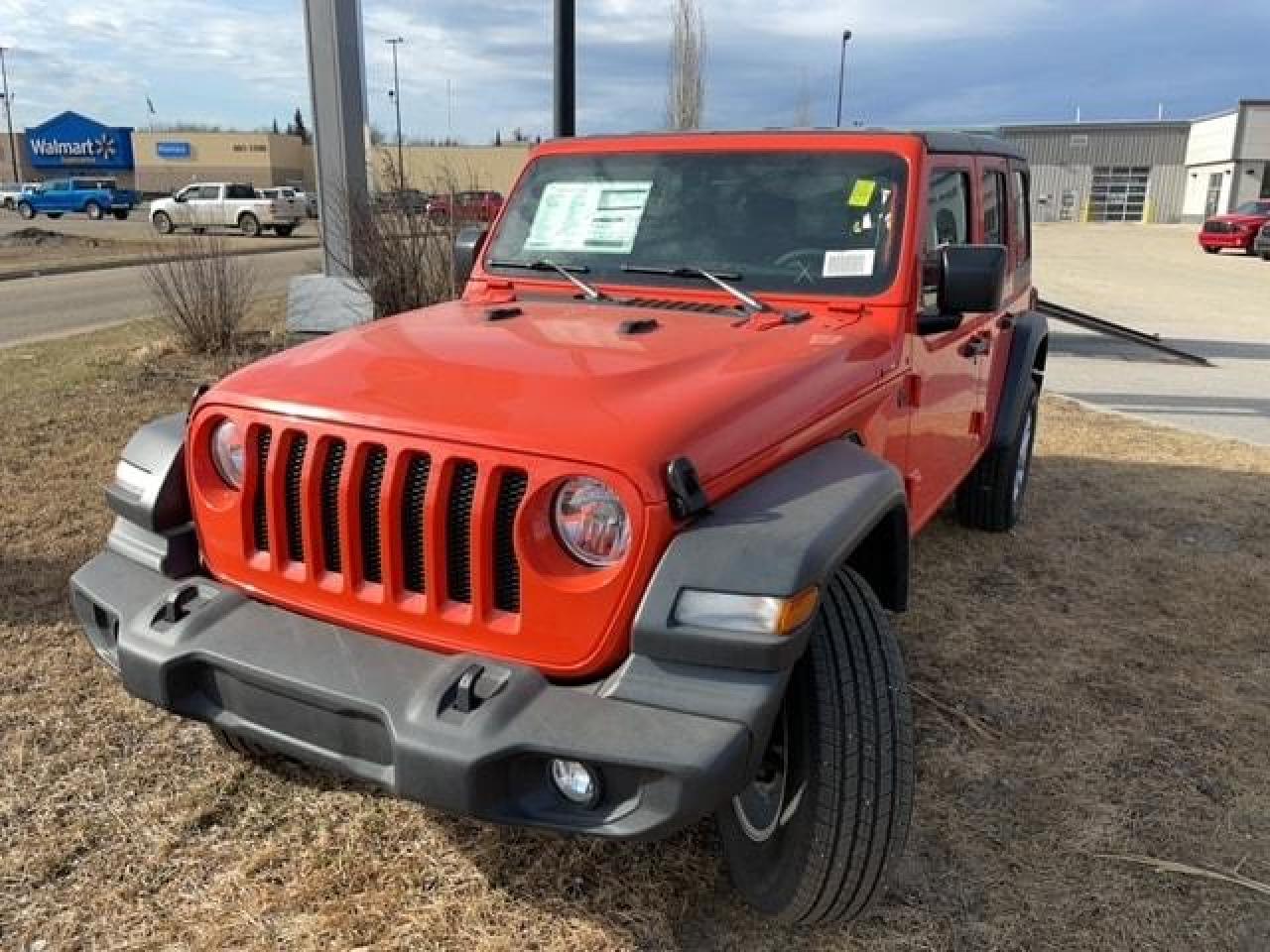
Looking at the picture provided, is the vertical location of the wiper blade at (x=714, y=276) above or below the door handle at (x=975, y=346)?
above

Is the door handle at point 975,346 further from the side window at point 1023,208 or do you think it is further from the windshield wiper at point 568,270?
the windshield wiper at point 568,270

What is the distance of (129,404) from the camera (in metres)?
7.86

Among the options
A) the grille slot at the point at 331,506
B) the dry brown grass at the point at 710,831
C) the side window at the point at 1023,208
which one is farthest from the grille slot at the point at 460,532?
the side window at the point at 1023,208

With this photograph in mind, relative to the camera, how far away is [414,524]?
7.41 ft

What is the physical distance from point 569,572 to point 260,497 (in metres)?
0.87

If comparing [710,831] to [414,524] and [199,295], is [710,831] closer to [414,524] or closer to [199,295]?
[414,524]

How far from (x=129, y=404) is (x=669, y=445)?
695 centimetres

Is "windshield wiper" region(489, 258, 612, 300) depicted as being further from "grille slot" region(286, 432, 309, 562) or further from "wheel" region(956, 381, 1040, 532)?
"wheel" region(956, 381, 1040, 532)

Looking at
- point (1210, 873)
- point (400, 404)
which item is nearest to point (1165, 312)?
point (1210, 873)

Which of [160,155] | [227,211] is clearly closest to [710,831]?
[227,211]

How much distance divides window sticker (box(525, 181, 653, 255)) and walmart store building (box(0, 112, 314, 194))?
68.7 m

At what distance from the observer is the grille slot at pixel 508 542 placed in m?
2.13

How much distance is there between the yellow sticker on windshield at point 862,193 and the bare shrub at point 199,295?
7.87 meters

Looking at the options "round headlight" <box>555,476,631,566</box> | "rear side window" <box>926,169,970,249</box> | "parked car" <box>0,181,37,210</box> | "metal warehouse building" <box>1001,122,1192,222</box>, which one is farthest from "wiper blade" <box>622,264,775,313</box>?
"metal warehouse building" <box>1001,122,1192,222</box>
